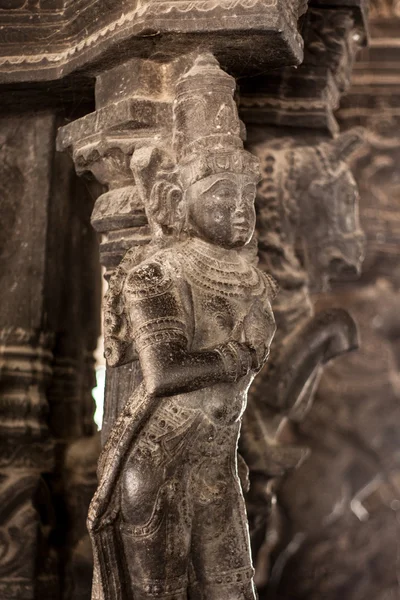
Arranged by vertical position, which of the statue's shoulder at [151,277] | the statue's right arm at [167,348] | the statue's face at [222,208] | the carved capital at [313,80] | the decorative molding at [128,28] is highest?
the carved capital at [313,80]

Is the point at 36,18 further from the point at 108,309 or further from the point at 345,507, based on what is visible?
the point at 345,507

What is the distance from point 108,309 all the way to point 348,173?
190 centimetres

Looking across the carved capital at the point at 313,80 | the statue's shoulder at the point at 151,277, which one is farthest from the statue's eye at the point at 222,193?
the carved capital at the point at 313,80

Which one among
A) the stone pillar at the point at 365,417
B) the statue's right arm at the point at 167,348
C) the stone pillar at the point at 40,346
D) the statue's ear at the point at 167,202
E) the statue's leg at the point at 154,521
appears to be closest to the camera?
the statue's right arm at the point at 167,348

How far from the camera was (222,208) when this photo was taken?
2984mm

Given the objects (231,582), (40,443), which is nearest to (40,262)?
(40,443)

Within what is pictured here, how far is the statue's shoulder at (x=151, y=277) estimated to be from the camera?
9.50ft

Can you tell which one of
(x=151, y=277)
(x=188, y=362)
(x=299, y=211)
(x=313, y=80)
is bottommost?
(x=188, y=362)

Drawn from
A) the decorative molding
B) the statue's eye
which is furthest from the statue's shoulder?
the decorative molding

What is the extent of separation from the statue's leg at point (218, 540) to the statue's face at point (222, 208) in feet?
2.10

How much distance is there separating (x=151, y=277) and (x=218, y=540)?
83 centimetres

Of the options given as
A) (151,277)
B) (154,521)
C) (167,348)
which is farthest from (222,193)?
A: (154,521)

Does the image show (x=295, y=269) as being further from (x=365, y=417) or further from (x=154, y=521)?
(x=154, y=521)

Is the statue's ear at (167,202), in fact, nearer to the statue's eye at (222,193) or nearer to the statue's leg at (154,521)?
the statue's eye at (222,193)
